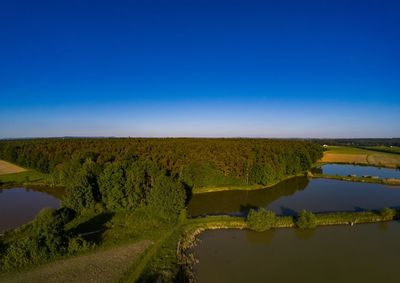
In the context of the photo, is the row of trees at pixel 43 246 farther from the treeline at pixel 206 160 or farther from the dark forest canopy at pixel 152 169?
the treeline at pixel 206 160

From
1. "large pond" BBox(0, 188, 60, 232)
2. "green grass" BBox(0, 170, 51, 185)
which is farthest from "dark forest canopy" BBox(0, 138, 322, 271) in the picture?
"large pond" BBox(0, 188, 60, 232)

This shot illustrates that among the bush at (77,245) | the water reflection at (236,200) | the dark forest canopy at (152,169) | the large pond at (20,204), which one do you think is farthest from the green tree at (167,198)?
the large pond at (20,204)

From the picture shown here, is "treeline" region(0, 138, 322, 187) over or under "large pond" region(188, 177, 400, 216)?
over

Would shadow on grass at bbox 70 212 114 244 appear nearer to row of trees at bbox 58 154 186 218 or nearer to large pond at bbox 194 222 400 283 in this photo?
row of trees at bbox 58 154 186 218

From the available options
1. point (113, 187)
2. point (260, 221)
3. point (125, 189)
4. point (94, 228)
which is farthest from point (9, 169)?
point (260, 221)

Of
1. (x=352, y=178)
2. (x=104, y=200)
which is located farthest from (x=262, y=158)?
(x=104, y=200)

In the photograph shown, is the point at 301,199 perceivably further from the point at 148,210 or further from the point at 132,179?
the point at 132,179
